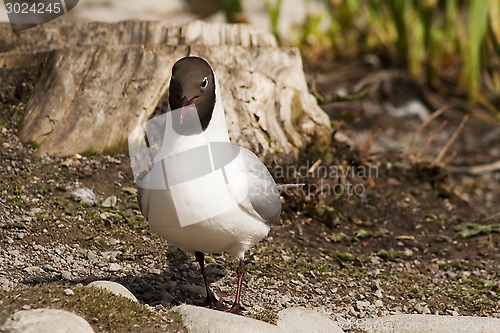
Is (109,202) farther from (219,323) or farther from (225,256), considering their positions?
(219,323)

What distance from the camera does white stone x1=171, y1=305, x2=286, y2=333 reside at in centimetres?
304

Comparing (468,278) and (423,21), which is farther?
(423,21)

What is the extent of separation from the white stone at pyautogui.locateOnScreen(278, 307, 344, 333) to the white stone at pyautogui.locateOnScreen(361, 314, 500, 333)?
0.29 meters

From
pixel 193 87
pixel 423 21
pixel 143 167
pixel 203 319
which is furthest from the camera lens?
pixel 423 21

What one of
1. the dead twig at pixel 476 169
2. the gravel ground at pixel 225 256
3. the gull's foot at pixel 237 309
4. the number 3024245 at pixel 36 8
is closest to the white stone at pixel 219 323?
the gravel ground at pixel 225 256

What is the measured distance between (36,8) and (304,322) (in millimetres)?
3480

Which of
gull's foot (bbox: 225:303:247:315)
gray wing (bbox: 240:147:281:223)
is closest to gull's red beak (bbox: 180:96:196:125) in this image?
gray wing (bbox: 240:147:281:223)

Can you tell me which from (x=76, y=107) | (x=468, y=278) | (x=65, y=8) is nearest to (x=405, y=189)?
(x=468, y=278)

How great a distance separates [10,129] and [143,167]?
832 mm

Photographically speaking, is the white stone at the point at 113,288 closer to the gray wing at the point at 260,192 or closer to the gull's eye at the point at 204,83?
the gray wing at the point at 260,192

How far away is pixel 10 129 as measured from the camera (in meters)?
4.94

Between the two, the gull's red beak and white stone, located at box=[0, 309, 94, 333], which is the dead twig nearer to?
the gull's red beak

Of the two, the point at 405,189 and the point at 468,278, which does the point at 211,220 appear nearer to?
the point at 468,278

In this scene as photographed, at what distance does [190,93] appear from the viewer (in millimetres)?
3375
